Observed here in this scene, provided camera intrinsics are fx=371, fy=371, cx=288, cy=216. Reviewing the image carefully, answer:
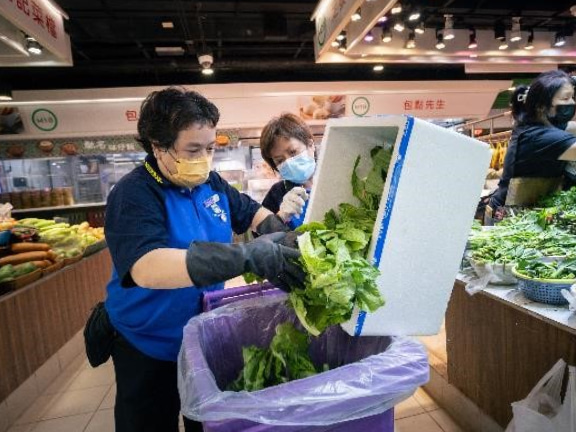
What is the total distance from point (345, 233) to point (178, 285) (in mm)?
438

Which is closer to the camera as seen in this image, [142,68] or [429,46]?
[429,46]

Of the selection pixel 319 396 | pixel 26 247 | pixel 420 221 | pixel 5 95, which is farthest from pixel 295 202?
pixel 5 95

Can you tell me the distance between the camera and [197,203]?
1.37 metres

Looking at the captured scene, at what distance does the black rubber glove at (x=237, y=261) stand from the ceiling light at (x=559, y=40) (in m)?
7.88

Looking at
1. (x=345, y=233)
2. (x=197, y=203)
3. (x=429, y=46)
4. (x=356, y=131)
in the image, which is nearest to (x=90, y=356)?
(x=197, y=203)

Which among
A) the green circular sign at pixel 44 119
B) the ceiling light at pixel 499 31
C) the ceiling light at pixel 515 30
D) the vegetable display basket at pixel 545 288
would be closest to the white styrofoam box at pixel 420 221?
the vegetable display basket at pixel 545 288

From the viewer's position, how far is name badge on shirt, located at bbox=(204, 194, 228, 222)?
1420mm

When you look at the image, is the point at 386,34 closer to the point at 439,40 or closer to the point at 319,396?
the point at 439,40

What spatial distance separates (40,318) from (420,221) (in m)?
3.18

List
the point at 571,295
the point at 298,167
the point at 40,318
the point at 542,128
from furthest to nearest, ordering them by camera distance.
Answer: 1. the point at 40,318
2. the point at 542,128
3. the point at 298,167
4. the point at 571,295

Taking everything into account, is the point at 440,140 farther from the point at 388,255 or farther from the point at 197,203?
the point at 197,203

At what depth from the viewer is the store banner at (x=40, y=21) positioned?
2719 mm

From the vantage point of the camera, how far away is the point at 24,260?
10.0ft

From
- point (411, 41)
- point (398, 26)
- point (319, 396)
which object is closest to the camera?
point (319, 396)
